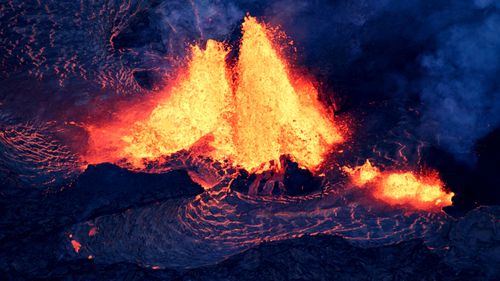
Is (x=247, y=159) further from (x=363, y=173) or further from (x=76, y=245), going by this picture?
(x=76, y=245)

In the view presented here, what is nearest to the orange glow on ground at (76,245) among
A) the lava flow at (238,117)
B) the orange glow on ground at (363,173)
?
the lava flow at (238,117)

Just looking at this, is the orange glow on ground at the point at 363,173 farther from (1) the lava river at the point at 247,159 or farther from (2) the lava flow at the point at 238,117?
(2) the lava flow at the point at 238,117

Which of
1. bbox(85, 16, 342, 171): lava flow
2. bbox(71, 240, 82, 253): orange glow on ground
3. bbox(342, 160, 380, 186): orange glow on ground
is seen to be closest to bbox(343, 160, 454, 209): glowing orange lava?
bbox(342, 160, 380, 186): orange glow on ground

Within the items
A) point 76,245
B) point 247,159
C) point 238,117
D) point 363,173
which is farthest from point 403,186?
point 76,245

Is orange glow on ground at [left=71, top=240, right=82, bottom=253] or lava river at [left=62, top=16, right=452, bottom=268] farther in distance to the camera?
orange glow on ground at [left=71, top=240, right=82, bottom=253]

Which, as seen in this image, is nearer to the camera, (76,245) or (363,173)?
(363,173)

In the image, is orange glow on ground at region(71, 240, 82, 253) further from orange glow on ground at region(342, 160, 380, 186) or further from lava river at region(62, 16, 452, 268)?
orange glow on ground at region(342, 160, 380, 186)
